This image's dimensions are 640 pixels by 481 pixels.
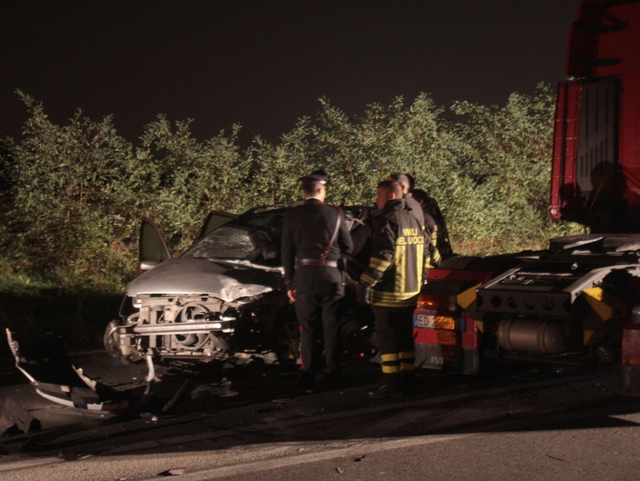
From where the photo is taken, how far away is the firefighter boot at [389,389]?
5.94 m

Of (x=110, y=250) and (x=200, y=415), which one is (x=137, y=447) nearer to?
(x=200, y=415)

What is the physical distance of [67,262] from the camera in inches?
503

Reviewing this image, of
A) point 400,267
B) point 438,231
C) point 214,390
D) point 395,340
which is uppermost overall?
point 438,231

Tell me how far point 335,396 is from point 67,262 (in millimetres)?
8019

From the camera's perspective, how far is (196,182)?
509 inches

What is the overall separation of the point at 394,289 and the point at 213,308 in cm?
165

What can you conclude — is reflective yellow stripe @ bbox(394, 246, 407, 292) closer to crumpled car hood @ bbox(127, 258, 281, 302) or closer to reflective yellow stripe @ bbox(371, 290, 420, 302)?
reflective yellow stripe @ bbox(371, 290, 420, 302)

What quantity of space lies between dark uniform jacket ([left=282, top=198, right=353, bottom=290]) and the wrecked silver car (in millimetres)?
484

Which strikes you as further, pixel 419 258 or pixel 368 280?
pixel 419 258

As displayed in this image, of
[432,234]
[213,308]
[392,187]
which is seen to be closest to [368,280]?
[392,187]

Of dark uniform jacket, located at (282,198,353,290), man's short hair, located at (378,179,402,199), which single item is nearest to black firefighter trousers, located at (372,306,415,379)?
dark uniform jacket, located at (282,198,353,290)

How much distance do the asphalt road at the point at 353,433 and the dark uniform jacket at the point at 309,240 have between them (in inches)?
36.7

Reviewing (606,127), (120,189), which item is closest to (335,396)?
(606,127)

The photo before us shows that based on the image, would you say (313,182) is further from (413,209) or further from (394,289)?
(394,289)
